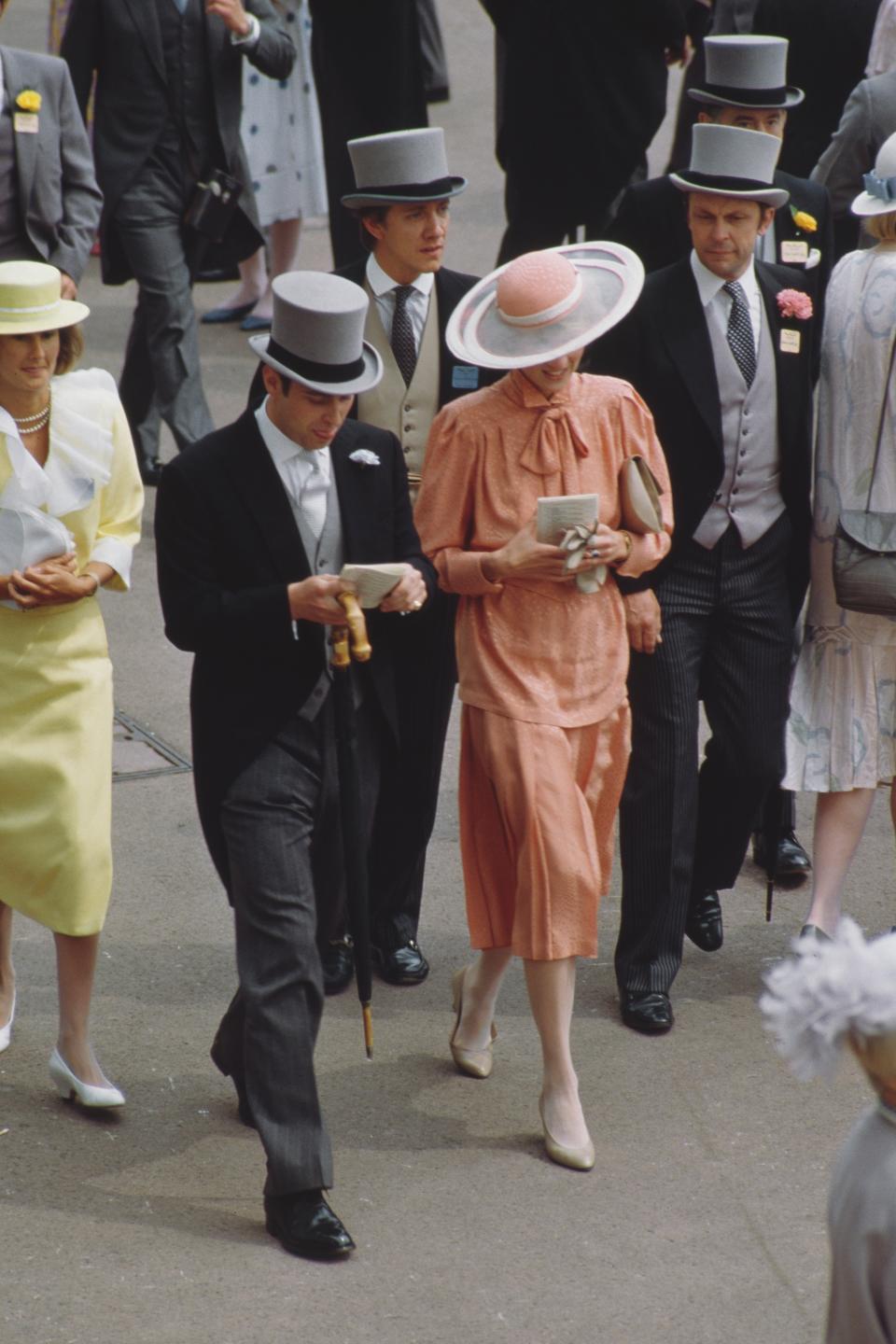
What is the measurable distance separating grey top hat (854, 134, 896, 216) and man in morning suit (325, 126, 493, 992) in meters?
1.07

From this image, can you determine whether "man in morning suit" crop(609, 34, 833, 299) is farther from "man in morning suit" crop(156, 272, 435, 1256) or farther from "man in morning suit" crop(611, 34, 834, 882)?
"man in morning suit" crop(156, 272, 435, 1256)

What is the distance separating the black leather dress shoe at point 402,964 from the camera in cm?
609

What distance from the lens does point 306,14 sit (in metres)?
11.4

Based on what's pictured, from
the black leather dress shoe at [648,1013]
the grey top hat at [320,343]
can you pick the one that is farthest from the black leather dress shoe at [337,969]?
the grey top hat at [320,343]

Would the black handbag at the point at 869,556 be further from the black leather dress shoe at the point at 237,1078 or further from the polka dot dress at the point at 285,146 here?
the polka dot dress at the point at 285,146

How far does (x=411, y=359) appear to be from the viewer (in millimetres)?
5863

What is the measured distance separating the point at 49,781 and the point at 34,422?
0.85 metres

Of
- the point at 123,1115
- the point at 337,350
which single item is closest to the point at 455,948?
the point at 123,1115

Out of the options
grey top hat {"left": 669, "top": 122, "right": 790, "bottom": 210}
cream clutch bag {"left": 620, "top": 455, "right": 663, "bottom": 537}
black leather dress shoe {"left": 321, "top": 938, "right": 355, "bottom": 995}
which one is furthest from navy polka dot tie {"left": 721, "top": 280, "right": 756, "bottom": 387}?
black leather dress shoe {"left": 321, "top": 938, "right": 355, "bottom": 995}

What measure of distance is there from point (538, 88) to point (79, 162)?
2612 mm

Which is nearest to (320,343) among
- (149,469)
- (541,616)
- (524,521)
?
(524,521)

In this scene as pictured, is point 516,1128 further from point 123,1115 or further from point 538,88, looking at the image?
point 538,88

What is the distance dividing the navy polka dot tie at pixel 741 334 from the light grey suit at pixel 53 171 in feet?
8.19

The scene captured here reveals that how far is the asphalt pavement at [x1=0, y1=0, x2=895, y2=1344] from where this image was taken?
4.58m
